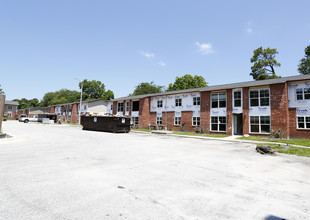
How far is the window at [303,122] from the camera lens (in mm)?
17880

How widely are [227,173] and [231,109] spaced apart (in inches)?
737

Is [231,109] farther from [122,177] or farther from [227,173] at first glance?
[122,177]

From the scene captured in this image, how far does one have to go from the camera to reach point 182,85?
56.2 m

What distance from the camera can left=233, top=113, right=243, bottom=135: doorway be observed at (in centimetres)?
2297

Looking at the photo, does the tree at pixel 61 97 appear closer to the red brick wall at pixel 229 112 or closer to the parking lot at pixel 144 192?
the red brick wall at pixel 229 112

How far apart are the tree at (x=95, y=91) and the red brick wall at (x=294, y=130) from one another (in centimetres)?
7244

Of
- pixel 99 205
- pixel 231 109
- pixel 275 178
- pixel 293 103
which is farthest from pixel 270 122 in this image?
pixel 99 205

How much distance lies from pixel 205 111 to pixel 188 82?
110 feet

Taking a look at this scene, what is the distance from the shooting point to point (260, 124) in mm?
20156

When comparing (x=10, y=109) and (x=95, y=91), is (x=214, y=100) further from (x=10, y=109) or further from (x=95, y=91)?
(x=10, y=109)

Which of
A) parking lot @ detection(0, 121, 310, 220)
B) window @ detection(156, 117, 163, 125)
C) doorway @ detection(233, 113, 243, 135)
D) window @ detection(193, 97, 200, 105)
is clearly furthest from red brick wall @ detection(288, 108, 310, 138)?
window @ detection(156, 117, 163, 125)

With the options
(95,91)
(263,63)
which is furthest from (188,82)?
(95,91)

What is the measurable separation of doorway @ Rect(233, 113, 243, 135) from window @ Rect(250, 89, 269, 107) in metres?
2.88

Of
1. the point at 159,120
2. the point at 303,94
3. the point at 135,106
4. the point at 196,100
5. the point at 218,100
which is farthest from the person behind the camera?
the point at 135,106
